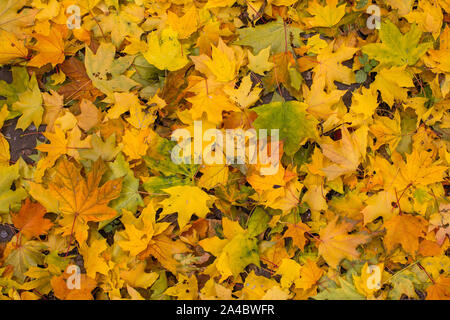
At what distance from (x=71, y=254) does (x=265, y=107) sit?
0.84m

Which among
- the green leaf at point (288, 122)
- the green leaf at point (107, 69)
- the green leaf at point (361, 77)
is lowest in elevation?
the green leaf at point (288, 122)

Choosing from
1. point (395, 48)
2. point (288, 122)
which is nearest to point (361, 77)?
point (395, 48)

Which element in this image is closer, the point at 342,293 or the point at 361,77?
the point at 342,293

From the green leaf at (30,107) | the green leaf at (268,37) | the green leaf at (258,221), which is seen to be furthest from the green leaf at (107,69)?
the green leaf at (258,221)

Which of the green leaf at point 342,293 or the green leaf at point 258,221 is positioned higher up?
the green leaf at point 258,221

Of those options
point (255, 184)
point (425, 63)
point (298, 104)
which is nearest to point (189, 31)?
point (298, 104)

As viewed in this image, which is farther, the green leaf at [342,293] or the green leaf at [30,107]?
the green leaf at [30,107]

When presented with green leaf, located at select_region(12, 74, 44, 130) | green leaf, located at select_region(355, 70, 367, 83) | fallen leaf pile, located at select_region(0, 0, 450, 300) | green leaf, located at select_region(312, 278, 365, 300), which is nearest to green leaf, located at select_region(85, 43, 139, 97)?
fallen leaf pile, located at select_region(0, 0, 450, 300)

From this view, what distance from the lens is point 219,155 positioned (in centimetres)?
143

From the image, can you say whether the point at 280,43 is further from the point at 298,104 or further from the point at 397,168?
the point at 397,168

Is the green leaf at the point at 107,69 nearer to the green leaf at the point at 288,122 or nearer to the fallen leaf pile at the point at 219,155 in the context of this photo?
the fallen leaf pile at the point at 219,155

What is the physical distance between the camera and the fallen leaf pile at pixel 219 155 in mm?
1416

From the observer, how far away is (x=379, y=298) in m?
1.40

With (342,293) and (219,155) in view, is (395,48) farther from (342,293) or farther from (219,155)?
(342,293)
